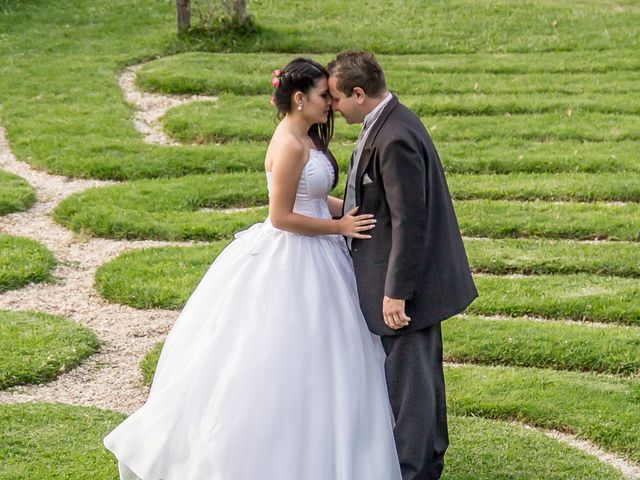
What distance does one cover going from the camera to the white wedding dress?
6148 mm

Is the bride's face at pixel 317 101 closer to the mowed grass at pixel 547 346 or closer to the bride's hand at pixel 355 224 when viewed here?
the bride's hand at pixel 355 224

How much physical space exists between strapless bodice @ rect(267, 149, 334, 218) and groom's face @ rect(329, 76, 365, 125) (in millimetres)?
331

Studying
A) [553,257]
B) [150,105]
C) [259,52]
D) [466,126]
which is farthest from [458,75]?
[553,257]

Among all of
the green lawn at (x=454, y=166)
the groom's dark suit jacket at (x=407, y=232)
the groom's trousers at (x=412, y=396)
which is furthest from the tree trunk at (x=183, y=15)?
the groom's trousers at (x=412, y=396)

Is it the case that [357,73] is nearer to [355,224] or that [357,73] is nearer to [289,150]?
[289,150]

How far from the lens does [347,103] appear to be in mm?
6359

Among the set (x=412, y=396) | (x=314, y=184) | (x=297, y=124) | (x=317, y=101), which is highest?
(x=317, y=101)

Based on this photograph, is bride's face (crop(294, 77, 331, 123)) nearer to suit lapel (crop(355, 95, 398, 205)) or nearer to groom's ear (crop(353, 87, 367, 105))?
groom's ear (crop(353, 87, 367, 105))

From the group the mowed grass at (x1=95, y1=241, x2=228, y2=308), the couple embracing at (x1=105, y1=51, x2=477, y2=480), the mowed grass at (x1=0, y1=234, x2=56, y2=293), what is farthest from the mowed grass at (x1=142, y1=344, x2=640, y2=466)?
the mowed grass at (x1=0, y1=234, x2=56, y2=293)

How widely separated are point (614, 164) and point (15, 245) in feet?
24.5

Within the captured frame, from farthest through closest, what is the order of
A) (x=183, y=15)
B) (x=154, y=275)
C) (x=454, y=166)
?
(x=183, y=15)
(x=454, y=166)
(x=154, y=275)

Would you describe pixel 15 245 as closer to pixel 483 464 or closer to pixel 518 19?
pixel 483 464

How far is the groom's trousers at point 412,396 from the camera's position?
6.43 metres

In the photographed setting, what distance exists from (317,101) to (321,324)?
1269 mm
